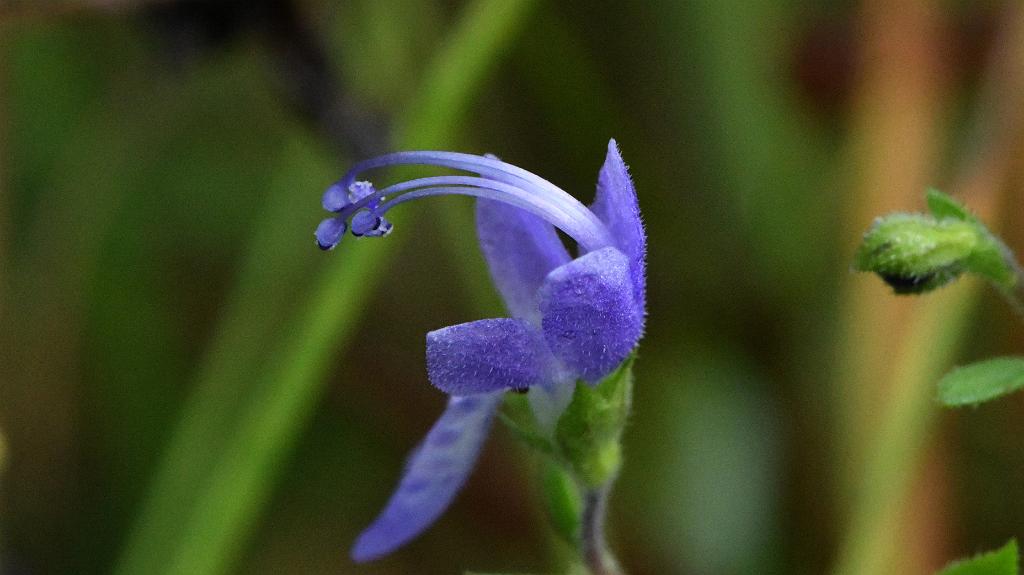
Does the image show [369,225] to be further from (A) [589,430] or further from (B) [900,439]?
(B) [900,439]

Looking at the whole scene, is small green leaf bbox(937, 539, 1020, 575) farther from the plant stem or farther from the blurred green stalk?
the blurred green stalk

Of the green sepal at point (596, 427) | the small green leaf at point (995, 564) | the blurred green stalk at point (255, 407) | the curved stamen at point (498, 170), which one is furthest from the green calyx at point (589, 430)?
the blurred green stalk at point (255, 407)

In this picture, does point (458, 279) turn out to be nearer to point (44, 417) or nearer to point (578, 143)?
point (578, 143)

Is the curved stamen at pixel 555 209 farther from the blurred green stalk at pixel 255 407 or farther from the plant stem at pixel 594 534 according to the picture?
the blurred green stalk at pixel 255 407

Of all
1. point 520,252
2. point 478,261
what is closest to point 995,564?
point 520,252

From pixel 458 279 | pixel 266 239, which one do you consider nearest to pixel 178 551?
pixel 266 239

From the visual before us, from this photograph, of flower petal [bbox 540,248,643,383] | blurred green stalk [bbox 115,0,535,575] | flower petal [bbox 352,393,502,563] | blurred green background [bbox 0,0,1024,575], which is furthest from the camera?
blurred green background [bbox 0,0,1024,575]

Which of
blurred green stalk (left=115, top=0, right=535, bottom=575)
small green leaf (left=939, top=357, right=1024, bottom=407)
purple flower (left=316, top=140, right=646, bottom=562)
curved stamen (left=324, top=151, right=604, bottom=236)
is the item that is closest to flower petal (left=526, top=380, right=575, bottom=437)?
purple flower (left=316, top=140, right=646, bottom=562)
